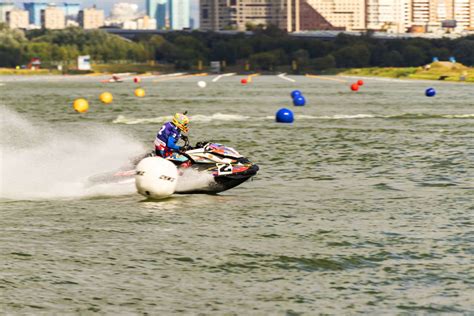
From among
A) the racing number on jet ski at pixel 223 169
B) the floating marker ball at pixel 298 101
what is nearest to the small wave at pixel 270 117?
the floating marker ball at pixel 298 101

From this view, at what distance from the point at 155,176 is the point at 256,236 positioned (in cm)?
437

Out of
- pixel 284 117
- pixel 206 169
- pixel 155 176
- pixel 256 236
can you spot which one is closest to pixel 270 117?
pixel 284 117

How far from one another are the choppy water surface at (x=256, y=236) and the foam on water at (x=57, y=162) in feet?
0.24

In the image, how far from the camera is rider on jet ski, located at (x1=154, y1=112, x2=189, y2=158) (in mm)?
27172

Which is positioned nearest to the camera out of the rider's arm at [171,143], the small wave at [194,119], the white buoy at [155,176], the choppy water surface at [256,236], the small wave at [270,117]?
the choppy water surface at [256,236]

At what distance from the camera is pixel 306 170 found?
34.8m

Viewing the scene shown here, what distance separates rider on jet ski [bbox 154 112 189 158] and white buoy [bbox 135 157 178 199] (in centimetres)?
110

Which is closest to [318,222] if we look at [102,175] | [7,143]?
[102,175]

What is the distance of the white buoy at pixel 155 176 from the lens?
25703mm

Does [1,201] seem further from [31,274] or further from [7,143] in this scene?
[7,143]

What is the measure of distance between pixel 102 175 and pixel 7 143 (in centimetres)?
1811

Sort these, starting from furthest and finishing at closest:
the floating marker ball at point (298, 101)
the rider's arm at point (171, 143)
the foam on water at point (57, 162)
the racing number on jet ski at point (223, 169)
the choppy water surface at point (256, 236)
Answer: the floating marker ball at point (298, 101)
the foam on water at point (57, 162)
the racing number on jet ski at point (223, 169)
the rider's arm at point (171, 143)
the choppy water surface at point (256, 236)

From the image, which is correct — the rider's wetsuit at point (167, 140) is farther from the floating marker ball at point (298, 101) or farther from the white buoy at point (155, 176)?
the floating marker ball at point (298, 101)

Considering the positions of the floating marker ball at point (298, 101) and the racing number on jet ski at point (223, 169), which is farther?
the floating marker ball at point (298, 101)
